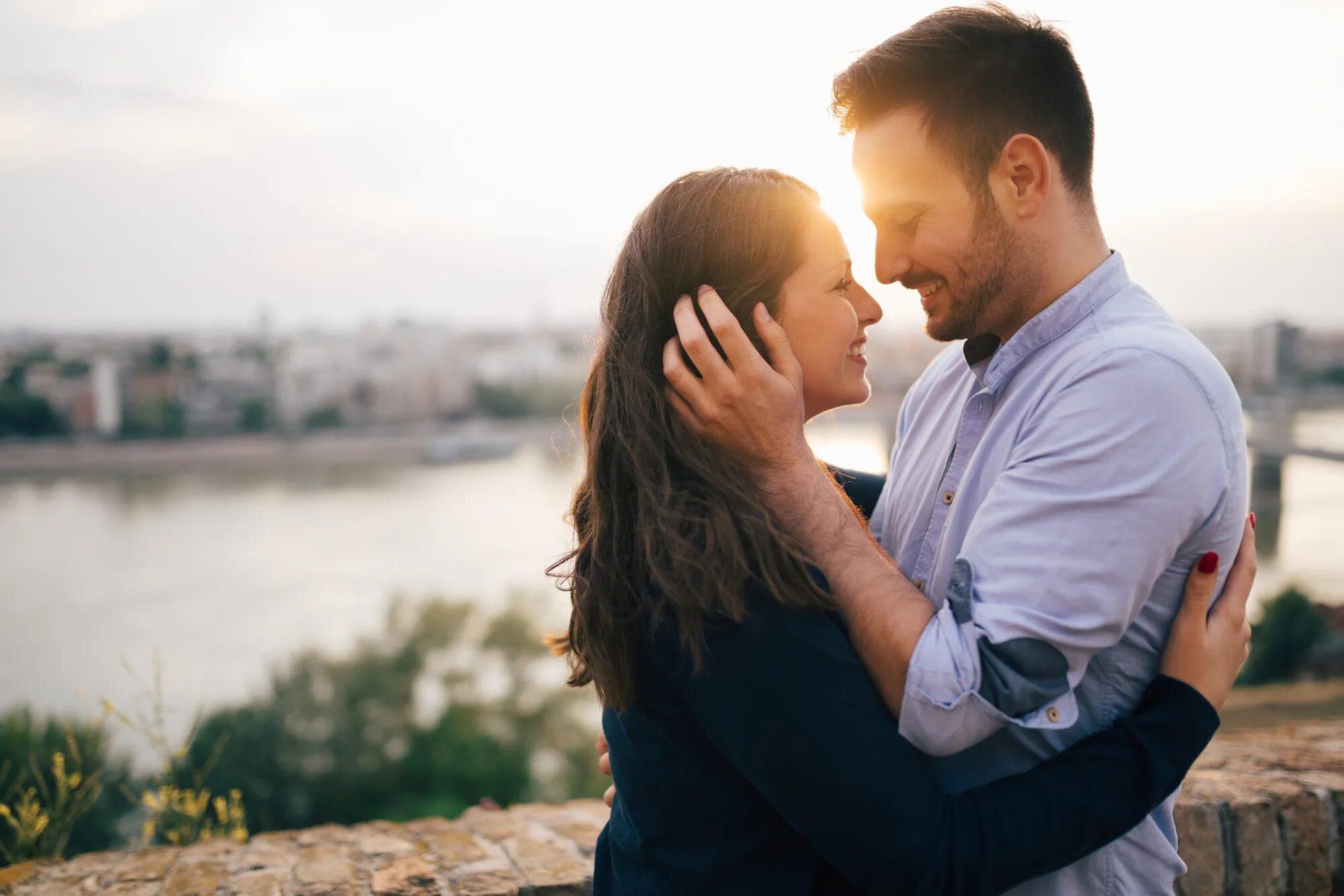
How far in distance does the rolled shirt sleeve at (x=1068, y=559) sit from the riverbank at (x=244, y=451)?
21.8m

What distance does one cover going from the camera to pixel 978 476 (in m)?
1.05

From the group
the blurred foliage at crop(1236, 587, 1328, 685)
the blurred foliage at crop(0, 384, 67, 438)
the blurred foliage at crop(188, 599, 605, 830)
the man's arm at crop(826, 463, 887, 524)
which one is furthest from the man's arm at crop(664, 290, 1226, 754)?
the blurred foliage at crop(0, 384, 67, 438)

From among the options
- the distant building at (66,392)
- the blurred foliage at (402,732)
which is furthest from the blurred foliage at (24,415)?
the blurred foliage at (402,732)

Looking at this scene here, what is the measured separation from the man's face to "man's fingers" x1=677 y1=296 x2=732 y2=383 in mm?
308

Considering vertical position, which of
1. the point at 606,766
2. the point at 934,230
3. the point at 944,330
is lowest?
the point at 606,766

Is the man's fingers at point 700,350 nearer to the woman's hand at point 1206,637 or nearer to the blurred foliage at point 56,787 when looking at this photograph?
the woman's hand at point 1206,637

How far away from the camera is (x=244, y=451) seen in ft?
86.5

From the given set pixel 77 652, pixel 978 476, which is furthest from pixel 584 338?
pixel 77 652

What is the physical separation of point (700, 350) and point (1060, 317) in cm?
42

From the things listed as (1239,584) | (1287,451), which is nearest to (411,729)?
(1287,451)

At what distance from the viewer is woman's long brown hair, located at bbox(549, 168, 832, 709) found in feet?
2.82

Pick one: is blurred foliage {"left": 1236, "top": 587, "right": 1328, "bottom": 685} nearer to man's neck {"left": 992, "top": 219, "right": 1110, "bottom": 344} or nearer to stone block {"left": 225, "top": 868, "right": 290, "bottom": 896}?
man's neck {"left": 992, "top": 219, "right": 1110, "bottom": 344}

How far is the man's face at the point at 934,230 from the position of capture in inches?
43.2

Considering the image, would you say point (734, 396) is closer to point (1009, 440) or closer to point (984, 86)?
point (1009, 440)
